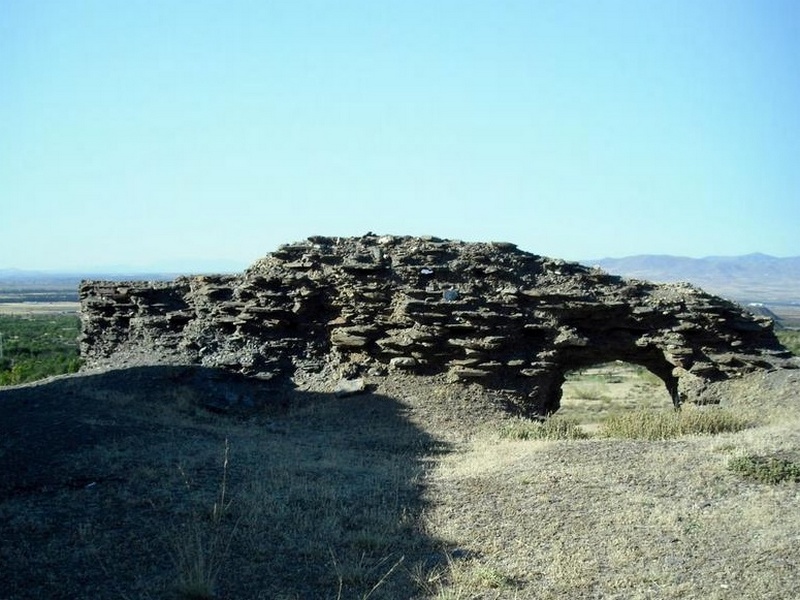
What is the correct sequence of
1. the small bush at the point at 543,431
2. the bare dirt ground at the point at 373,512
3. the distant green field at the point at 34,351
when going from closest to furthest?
the bare dirt ground at the point at 373,512 < the small bush at the point at 543,431 < the distant green field at the point at 34,351

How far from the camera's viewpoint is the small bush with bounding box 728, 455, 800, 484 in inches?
393

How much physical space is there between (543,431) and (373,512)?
594 cm

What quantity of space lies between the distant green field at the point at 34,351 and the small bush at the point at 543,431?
41.7ft

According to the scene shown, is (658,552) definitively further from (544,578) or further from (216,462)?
(216,462)

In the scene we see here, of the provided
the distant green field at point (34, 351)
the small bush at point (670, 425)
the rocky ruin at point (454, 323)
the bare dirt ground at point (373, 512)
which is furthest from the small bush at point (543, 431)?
the distant green field at point (34, 351)

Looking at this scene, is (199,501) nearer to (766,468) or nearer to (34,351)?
(766,468)

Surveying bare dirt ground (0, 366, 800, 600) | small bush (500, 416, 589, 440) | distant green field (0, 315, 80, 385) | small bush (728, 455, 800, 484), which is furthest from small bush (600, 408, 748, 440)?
distant green field (0, 315, 80, 385)

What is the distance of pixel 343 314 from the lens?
17.8 m

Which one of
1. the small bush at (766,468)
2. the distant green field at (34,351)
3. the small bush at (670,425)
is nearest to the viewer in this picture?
the small bush at (766,468)

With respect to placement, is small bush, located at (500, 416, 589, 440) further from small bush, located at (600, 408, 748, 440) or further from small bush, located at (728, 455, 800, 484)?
small bush, located at (728, 455, 800, 484)

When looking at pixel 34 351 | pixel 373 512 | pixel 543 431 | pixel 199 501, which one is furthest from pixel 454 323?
pixel 34 351

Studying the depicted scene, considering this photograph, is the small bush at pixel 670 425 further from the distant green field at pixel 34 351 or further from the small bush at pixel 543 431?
the distant green field at pixel 34 351

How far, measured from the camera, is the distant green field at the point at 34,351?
26.4m

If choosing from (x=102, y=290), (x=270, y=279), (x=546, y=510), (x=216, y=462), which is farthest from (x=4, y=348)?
(x=546, y=510)
